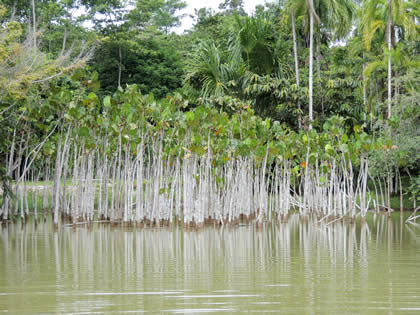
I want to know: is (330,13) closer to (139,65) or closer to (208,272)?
(139,65)

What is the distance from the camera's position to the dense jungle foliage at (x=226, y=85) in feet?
51.0

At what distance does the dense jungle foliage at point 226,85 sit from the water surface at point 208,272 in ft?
9.44

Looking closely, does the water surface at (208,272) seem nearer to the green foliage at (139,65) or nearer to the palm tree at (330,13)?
the palm tree at (330,13)

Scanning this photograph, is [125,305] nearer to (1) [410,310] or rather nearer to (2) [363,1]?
(1) [410,310]

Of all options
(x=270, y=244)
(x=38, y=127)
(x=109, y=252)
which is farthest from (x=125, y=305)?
(x=38, y=127)

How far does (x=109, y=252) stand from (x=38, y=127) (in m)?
7.72

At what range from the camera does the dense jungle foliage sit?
1555cm

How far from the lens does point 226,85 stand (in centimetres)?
2802

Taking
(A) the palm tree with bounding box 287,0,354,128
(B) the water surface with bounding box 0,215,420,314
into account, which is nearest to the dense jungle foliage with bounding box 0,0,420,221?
(A) the palm tree with bounding box 287,0,354,128

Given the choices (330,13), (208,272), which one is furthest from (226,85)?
(208,272)

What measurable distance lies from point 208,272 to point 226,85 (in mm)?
20196

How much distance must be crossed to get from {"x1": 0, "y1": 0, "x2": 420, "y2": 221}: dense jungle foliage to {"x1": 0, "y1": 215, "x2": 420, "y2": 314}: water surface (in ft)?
9.44

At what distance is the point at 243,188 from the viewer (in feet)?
56.0

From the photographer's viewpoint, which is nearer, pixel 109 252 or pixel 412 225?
pixel 109 252
